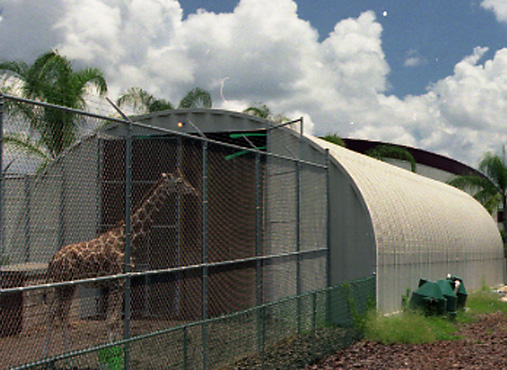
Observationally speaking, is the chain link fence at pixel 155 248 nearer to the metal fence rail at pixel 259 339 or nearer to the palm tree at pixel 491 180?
the metal fence rail at pixel 259 339

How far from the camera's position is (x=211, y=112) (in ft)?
46.2

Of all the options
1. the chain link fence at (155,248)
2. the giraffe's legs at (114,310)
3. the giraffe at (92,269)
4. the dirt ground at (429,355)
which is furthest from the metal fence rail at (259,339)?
the giraffe at (92,269)

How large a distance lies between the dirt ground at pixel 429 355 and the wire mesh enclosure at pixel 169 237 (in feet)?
4.60

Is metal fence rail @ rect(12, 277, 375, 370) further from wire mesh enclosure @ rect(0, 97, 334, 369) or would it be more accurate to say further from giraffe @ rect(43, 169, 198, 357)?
giraffe @ rect(43, 169, 198, 357)

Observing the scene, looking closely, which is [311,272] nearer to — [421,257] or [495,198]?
[421,257]

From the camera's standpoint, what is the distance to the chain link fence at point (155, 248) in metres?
7.69

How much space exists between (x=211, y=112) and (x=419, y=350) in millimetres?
7070

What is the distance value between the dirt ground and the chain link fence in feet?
1.93

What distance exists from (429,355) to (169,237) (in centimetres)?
552

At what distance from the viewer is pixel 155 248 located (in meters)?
12.0

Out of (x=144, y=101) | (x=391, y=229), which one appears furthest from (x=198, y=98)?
(x=391, y=229)

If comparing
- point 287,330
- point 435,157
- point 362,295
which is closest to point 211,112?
point 362,295

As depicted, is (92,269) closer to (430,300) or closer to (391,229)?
(391,229)

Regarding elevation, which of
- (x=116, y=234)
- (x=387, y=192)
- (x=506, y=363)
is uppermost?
(x=387, y=192)
